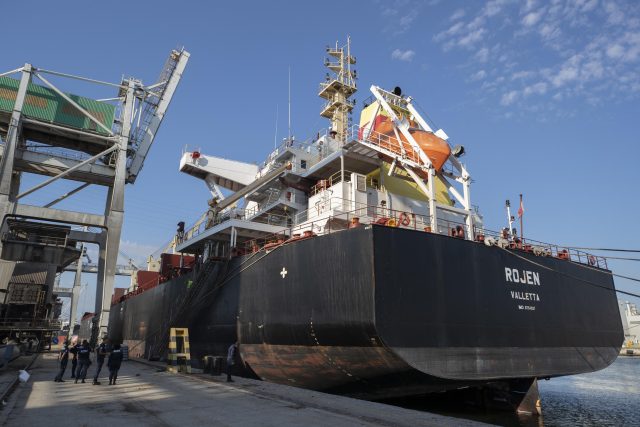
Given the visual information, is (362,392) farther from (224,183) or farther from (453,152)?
(224,183)

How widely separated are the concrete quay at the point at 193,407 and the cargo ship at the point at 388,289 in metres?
2.32

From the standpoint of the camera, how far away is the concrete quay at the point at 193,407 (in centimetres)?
705

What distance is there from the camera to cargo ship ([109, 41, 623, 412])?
11609 mm

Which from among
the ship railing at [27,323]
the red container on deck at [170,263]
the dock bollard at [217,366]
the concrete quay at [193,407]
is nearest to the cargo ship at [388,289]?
the dock bollard at [217,366]

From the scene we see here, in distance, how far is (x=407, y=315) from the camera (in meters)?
11.5

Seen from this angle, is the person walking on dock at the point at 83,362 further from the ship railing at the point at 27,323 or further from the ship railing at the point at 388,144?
the ship railing at the point at 27,323

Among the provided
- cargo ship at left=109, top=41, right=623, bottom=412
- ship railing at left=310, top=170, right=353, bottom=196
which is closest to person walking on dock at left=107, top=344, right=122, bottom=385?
cargo ship at left=109, top=41, right=623, bottom=412

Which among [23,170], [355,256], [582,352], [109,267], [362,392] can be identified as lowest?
[362,392]

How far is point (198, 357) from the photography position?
18.5m

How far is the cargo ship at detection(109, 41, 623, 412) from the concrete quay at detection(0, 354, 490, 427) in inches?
91.4

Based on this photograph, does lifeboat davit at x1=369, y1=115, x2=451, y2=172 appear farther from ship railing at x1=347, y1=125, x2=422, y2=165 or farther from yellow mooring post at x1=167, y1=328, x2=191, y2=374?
yellow mooring post at x1=167, y1=328, x2=191, y2=374

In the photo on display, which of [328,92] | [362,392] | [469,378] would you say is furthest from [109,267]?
[469,378]

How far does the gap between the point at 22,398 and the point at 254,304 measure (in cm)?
699

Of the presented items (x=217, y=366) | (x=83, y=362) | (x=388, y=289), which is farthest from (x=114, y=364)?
(x=388, y=289)
